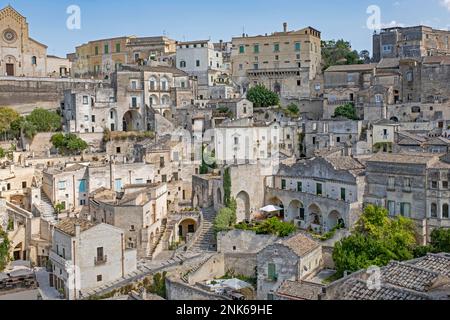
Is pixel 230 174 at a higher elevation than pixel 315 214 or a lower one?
higher

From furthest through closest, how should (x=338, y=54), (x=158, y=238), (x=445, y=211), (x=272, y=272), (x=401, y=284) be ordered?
(x=338, y=54) → (x=158, y=238) → (x=445, y=211) → (x=272, y=272) → (x=401, y=284)

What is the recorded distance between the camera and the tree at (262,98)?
120 feet

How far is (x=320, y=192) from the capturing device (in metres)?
22.6

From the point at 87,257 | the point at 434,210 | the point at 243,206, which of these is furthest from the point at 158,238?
the point at 434,210

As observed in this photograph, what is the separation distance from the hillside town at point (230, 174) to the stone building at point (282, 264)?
Answer: 2.2 inches

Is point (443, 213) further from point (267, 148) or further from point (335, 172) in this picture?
point (267, 148)

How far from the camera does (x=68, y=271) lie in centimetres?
1819

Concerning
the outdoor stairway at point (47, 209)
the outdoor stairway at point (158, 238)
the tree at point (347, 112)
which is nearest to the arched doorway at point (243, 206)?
the outdoor stairway at point (158, 238)

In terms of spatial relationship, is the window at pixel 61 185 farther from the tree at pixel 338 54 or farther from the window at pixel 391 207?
the tree at pixel 338 54

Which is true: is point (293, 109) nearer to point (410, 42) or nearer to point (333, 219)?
point (410, 42)

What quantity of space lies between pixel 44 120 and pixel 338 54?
23.2 metres

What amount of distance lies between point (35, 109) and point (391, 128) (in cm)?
1937

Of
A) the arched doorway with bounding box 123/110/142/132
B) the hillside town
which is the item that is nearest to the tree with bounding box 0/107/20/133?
the hillside town
